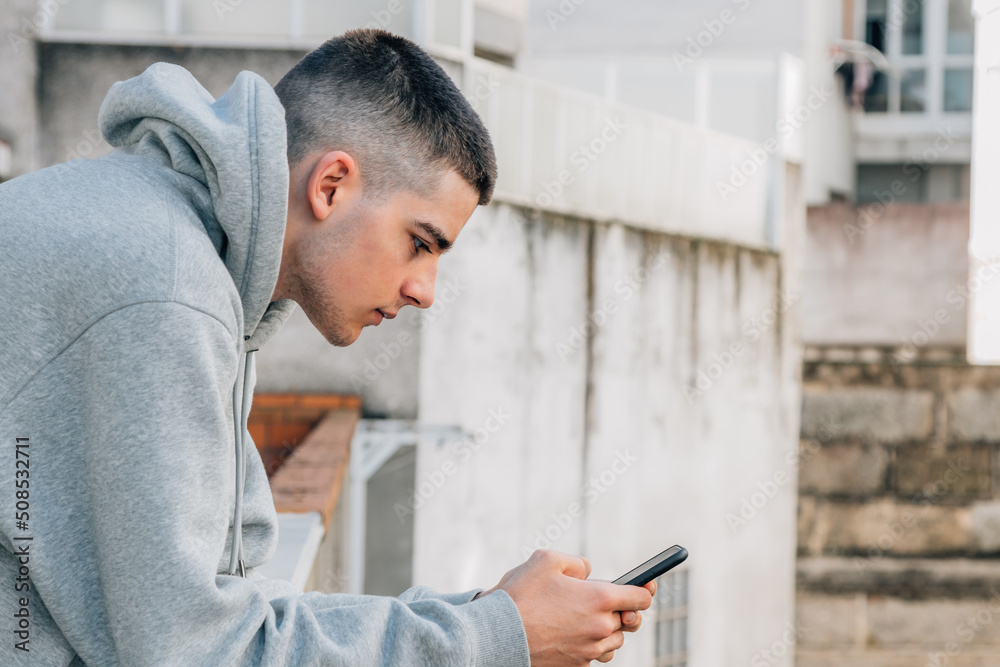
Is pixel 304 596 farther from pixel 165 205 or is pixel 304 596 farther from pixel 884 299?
pixel 884 299

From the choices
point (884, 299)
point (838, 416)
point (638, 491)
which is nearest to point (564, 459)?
point (638, 491)

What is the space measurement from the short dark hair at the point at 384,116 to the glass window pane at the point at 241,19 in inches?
208

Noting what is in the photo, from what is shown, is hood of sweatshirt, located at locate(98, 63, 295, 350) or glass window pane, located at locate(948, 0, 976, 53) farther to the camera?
glass window pane, located at locate(948, 0, 976, 53)

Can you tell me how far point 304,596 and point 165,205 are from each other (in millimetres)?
669

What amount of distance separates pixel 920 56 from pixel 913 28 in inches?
19.0

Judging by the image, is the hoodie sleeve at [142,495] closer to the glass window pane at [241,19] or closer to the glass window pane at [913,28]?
the glass window pane at [241,19]

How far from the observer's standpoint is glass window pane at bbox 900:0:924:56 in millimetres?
16172

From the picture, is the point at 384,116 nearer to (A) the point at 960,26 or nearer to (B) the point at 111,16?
(B) the point at 111,16

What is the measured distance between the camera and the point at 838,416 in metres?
10.6

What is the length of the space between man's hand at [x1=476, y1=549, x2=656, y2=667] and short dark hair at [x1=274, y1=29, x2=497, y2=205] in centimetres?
60

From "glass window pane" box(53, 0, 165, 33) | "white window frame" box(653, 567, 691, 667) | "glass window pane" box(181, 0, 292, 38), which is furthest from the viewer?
"white window frame" box(653, 567, 691, 667)

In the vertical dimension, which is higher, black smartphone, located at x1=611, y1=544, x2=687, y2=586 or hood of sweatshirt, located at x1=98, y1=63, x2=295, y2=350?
hood of sweatshirt, located at x1=98, y1=63, x2=295, y2=350

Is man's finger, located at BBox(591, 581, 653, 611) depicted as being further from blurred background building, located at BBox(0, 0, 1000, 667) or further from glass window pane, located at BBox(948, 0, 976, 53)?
glass window pane, located at BBox(948, 0, 976, 53)

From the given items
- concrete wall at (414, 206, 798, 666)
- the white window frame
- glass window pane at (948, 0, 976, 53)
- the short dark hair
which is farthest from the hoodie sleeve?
glass window pane at (948, 0, 976, 53)
